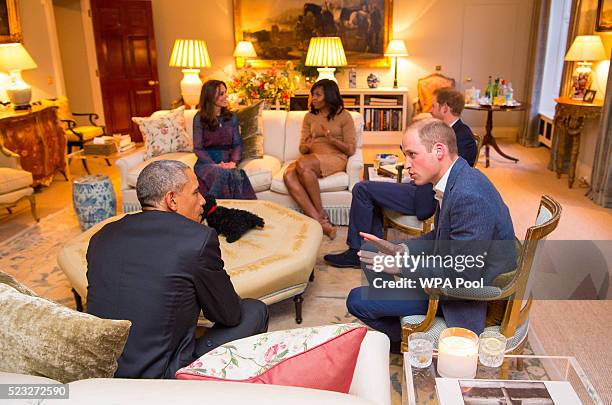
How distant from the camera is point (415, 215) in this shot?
3250 mm

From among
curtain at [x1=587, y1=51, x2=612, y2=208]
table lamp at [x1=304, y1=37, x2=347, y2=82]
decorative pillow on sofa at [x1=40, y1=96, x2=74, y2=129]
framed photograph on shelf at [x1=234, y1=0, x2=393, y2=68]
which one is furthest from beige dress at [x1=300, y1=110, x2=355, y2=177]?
framed photograph on shelf at [x1=234, y1=0, x2=393, y2=68]

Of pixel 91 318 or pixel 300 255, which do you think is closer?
pixel 91 318

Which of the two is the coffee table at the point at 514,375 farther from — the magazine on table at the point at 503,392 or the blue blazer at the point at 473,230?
the blue blazer at the point at 473,230

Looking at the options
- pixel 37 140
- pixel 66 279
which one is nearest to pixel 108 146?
pixel 37 140

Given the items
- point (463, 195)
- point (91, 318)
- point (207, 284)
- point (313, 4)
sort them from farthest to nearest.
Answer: point (313, 4)
point (463, 195)
point (207, 284)
point (91, 318)

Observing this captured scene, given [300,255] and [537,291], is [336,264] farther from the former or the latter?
[537,291]

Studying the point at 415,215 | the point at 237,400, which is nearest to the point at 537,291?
the point at 415,215

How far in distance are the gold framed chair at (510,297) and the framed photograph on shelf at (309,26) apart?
19.6ft

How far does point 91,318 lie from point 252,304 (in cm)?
103

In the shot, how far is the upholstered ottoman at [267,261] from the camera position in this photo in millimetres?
2639

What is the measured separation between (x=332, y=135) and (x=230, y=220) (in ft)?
5.30

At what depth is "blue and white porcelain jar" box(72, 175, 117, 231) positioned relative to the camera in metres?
4.09

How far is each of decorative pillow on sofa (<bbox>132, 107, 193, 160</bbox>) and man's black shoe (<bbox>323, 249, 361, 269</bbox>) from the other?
197cm

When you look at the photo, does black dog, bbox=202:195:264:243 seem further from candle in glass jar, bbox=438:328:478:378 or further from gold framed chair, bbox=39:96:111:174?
gold framed chair, bbox=39:96:111:174
